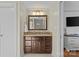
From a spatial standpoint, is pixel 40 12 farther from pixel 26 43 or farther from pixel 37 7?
pixel 26 43

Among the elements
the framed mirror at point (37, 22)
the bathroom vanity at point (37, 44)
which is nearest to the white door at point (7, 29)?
the bathroom vanity at point (37, 44)

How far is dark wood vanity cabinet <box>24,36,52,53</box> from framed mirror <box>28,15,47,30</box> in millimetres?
708

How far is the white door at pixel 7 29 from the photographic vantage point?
4219 mm

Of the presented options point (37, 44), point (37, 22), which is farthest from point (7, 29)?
point (37, 22)

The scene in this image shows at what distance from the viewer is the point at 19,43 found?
4.38 metres

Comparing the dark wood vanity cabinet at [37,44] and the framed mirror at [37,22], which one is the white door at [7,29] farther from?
the framed mirror at [37,22]

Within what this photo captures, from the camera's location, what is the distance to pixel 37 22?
6.61 m

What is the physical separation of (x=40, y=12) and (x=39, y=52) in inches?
68.1

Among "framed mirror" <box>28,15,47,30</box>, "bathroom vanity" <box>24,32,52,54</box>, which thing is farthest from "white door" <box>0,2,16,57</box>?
"framed mirror" <box>28,15,47,30</box>

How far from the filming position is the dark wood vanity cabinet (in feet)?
19.5

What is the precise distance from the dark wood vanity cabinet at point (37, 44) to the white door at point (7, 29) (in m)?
1.63

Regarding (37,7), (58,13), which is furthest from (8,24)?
(37,7)

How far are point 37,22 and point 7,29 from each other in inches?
96.8

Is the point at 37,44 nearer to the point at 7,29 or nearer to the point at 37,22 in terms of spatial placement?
the point at 37,22
